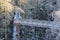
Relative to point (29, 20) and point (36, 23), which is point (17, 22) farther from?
point (36, 23)

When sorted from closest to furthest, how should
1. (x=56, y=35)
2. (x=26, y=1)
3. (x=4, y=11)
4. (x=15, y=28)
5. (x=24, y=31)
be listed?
(x=4, y=11) < (x=56, y=35) < (x=26, y=1) < (x=15, y=28) < (x=24, y=31)

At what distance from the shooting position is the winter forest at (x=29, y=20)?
13.5 feet

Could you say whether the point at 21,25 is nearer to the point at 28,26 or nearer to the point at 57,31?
the point at 28,26

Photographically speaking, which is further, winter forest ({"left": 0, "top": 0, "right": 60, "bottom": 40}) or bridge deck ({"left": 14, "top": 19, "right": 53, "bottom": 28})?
bridge deck ({"left": 14, "top": 19, "right": 53, "bottom": 28})

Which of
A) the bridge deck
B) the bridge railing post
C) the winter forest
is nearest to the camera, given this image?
the winter forest

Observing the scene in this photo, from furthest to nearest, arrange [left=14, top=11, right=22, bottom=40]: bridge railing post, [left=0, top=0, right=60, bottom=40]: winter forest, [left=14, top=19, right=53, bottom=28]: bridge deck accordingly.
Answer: [left=14, top=11, right=22, bottom=40]: bridge railing post, [left=14, top=19, right=53, bottom=28]: bridge deck, [left=0, top=0, right=60, bottom=40]: winter forest

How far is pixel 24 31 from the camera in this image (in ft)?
19.7

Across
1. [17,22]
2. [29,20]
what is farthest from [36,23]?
[17,22]

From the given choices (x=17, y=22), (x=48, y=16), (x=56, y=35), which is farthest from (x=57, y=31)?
(x=48, y=16)

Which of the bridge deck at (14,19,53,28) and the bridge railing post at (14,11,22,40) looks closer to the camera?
the bridge deck at (14,19,53,28)

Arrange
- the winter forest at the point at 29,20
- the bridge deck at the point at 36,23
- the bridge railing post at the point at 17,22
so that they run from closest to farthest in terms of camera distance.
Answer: the winter forest at the point at 29,20, the bridge deck at the point at 36,23, the bridge railing post at the point at 17,22

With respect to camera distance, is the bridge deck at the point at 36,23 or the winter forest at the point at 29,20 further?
the bridge deck at the point at 36,23

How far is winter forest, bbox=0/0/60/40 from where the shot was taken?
413 cm

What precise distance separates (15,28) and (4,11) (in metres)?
1.70
